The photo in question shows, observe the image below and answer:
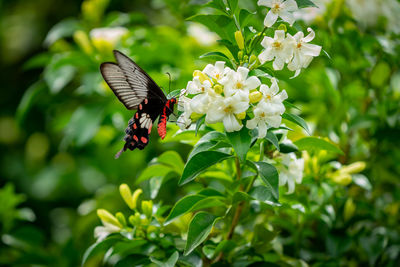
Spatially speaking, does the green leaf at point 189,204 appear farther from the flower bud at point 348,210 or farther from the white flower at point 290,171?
the flower bud at point 348,210

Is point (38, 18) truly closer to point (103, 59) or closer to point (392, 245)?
point (103, 59)

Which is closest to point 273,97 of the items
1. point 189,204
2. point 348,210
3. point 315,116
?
point 189,204

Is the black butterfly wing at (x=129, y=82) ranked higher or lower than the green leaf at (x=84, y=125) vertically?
higher

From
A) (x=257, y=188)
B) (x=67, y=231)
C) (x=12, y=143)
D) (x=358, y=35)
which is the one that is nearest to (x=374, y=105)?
(x=358, y=35)

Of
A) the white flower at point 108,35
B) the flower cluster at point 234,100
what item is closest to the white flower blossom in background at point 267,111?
the flower cluster at point 234,100

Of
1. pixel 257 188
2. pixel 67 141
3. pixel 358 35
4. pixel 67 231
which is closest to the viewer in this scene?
pixel 257 188

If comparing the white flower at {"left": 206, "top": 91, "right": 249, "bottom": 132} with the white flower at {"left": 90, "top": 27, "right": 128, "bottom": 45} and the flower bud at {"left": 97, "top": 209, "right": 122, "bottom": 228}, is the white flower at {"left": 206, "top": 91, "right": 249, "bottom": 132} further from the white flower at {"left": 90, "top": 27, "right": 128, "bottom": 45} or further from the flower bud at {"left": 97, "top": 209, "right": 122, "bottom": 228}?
the white flower at {"left": 90, "top": 27, "right": 128, "bottom": 45}
